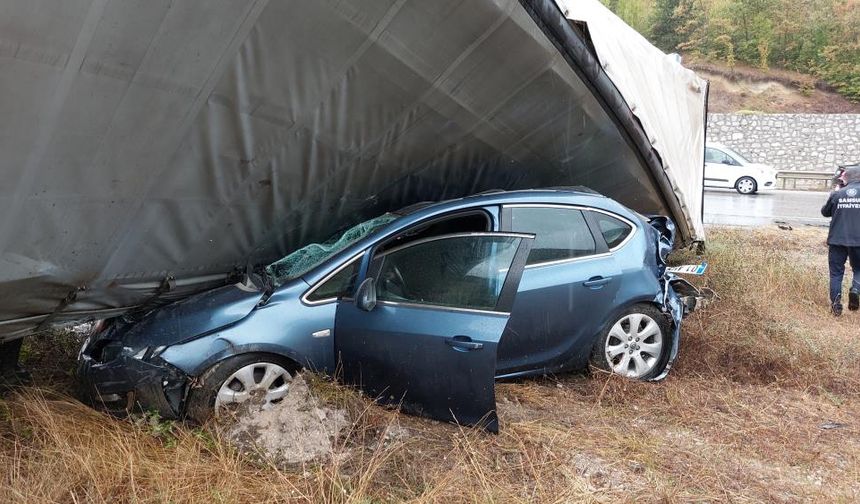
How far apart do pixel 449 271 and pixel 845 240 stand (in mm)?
5446

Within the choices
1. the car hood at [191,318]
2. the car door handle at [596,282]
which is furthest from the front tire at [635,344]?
the car hood at [191,318]

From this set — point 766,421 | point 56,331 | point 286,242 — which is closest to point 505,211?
point 286,242

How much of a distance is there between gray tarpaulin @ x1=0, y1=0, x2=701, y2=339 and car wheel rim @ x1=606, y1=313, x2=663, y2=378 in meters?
1.93

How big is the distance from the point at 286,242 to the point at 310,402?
72.0 inches

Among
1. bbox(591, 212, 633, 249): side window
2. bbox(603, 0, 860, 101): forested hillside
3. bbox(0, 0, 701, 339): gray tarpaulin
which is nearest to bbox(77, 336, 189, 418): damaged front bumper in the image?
bbox(0, 0, 701, 339): gray tarpaulin

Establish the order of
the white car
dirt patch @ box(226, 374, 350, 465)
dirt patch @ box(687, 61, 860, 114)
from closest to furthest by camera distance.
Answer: dirt patch @ box(226, 374, 350, 465)
the white car
dirt patch @ box(687, 61, 860, 114)

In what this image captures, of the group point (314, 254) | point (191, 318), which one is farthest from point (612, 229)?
point (191, 318)

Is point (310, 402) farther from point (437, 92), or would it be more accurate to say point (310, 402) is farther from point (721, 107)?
point (721, 107)

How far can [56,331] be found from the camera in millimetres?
5113

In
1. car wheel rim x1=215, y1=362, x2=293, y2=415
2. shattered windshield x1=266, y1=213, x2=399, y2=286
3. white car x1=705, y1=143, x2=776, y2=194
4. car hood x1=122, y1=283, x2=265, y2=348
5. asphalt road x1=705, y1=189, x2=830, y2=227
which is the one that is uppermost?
white car x1=705, y1=143, x2=776, y2=194

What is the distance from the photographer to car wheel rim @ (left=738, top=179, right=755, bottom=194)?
64.6 ft

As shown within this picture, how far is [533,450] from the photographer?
11.5 ft

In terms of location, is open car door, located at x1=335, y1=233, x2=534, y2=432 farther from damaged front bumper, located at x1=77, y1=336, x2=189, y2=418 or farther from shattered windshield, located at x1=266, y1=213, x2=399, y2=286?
damaged front bumper, located at x1=77, y1=336, x2=189, y2=418

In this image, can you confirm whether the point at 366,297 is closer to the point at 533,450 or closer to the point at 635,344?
the point at 533,450
